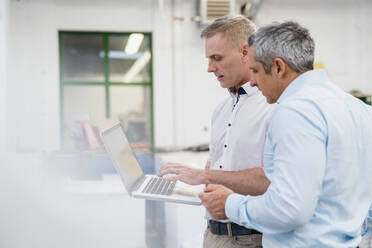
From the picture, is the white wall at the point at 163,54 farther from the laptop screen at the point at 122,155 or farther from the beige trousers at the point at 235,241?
the beige trousers at the point at 235,241

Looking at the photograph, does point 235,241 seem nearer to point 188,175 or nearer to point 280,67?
point 188,175

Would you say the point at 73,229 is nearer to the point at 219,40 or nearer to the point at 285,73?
the point at 219,40

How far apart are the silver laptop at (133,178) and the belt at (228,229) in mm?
117

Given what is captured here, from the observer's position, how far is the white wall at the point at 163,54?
14.1ft

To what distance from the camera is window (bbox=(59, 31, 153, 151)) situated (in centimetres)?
450

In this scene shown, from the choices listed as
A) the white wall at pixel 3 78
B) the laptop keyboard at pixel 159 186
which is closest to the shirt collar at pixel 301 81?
the laptop keyboard at pixel 159 186

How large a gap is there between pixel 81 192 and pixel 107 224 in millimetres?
265

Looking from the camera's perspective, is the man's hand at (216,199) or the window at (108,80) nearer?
the man's hand at (216,199)

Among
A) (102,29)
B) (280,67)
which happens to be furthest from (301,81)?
(102,29)

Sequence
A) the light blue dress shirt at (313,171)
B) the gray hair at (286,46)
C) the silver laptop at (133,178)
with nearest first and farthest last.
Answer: the light blue dress shirt at (313,171), the gray hair at (286,46), the silver laptop at (133,178)

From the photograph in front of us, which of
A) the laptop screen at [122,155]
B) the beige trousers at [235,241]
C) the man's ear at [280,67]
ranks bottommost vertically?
the beige trousers at [235,241]

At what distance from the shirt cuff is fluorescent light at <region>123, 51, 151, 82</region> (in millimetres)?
3844

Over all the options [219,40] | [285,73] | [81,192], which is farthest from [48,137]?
[285,73]

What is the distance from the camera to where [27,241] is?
2.41 m
